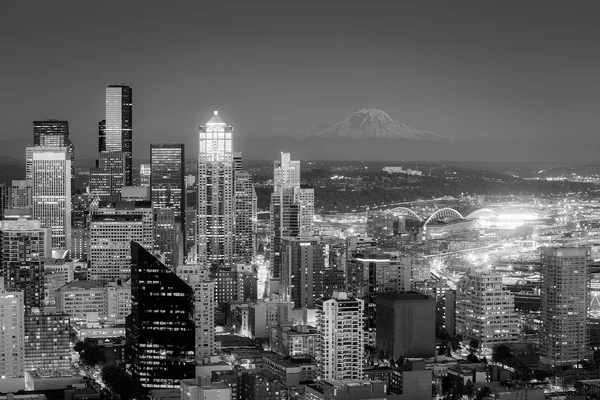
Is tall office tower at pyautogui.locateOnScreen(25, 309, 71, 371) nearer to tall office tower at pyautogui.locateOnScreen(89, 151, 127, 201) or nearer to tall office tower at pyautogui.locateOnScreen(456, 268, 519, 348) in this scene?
tall office tower at pyautogui.locateOnScreen(456, 268, 519, 348)

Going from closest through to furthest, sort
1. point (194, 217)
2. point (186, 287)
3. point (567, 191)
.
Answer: point (186, 287), point (194, 217), point (567, 191)

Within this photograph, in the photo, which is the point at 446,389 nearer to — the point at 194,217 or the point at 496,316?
the point at 496,316

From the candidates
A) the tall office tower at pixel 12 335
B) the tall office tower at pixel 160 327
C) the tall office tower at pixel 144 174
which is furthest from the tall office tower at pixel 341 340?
the tall office tower at pixel 144 174

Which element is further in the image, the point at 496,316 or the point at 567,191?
the point at 567,191

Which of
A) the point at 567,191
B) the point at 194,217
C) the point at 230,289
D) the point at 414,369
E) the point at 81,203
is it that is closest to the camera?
the point at 414,369

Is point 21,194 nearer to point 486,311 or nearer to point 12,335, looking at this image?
point 12,335

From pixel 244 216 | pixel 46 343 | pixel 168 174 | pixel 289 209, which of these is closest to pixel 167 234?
pixel 244 216

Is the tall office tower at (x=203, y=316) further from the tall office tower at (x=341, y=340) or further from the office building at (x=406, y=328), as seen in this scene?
the office building at (x=406, y=328)

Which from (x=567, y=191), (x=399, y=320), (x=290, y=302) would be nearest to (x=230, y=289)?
(x=290, y=302)
